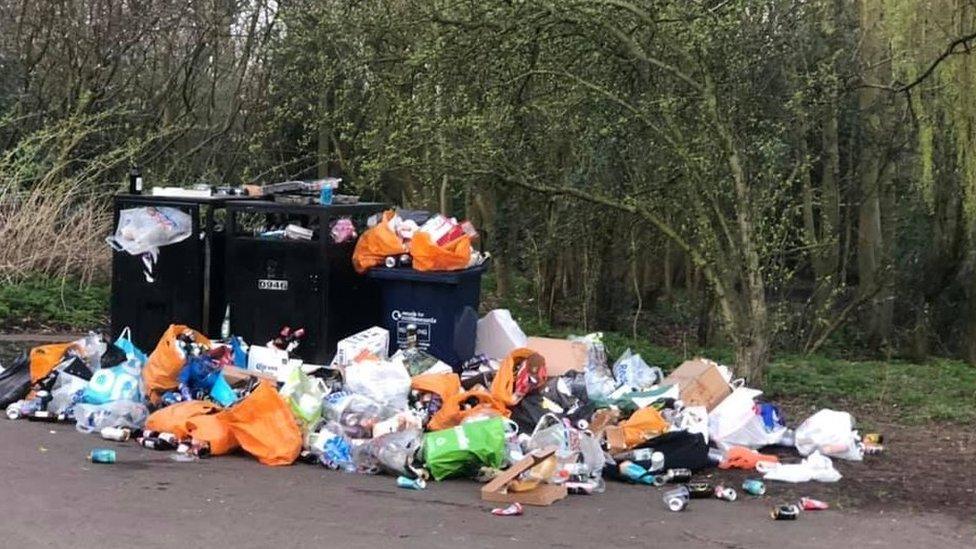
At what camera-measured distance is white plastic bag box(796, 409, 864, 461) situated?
22.7ft

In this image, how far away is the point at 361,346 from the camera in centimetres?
775

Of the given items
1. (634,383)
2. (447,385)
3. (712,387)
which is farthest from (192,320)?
(712,387)

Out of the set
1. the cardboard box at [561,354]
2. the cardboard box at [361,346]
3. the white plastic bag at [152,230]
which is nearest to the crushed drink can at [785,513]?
the cardboard box at [561,354]

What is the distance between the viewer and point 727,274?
8.95 meters

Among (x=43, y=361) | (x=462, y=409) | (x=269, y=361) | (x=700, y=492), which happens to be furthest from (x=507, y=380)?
(x=43, y=361)

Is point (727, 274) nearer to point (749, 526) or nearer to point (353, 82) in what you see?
point (749, 526)

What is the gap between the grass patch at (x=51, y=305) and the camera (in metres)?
10.6

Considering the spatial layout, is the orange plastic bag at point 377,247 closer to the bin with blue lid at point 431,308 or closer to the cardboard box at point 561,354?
the bin with blue lid at point 431,308

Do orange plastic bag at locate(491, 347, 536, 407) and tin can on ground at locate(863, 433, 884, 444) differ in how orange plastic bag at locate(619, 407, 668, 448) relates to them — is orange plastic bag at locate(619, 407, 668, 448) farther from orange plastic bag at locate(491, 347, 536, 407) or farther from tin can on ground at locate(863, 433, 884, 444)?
tin can on ground at locate(863, 433, 884, 444)

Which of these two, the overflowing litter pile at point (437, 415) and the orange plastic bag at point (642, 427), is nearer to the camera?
the overflowing litter pile at point (437, 415)

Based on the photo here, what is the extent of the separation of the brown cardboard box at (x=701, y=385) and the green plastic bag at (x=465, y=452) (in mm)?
1709

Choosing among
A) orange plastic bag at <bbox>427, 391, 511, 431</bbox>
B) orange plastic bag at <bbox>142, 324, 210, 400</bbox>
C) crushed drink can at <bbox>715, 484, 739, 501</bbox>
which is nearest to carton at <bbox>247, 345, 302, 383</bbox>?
orange plastic bag at <bbox>142, 324, 210, 400</bbox>

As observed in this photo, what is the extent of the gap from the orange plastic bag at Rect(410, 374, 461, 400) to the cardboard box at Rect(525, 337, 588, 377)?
1.02 m

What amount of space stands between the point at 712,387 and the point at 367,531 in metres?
3.26
